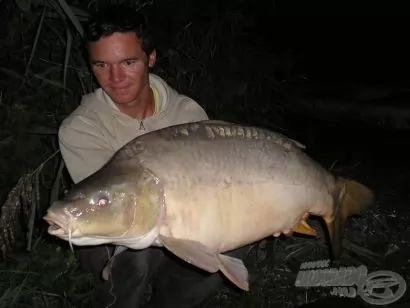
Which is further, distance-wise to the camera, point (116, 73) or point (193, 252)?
point (116, 73)

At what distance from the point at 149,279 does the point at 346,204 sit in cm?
92

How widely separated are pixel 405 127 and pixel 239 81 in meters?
3.05

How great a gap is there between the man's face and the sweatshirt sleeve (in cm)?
17

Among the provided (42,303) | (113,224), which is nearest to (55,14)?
(42,303)

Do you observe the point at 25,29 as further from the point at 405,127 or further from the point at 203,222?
the point at 405,127

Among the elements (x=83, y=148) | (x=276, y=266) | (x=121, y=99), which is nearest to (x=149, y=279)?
(x=83, y=148)

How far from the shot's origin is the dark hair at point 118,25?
6.99 feet

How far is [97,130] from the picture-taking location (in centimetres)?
229

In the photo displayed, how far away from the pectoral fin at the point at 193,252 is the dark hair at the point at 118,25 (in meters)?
0.81

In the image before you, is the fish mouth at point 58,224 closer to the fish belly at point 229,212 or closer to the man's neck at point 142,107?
the fish belly at point 229,212

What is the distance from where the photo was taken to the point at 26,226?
311 cm

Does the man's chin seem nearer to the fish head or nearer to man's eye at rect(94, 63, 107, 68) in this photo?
man's eye at rect(94, 63, 107, 68)

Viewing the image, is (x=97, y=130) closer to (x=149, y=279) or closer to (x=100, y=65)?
(x=100, y=65)

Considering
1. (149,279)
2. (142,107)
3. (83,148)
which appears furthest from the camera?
(149,279)
